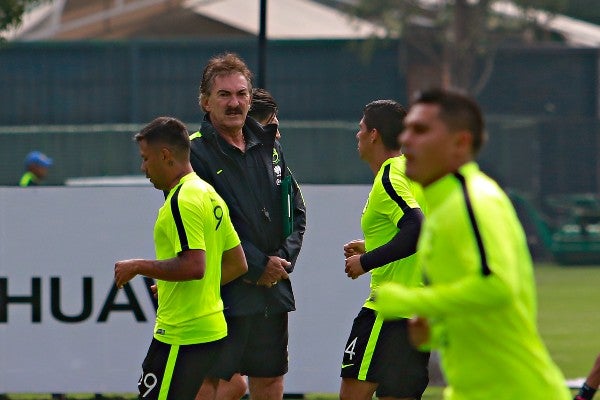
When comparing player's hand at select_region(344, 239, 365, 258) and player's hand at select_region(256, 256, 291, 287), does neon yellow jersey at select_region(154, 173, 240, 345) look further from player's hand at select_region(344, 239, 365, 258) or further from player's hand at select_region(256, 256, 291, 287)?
player's hand at select_region(344, 239, 365, 258)

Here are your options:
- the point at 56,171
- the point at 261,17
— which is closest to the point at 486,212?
the point at 261,17

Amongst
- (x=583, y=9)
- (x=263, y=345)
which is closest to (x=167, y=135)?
(x=263, y=345)

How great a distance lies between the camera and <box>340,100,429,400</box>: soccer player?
688 cm

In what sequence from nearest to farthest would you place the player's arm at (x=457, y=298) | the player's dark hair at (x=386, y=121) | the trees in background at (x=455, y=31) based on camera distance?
the player's arm at (x=457, y=298), the player's dark hair at (x=386, y=121), the trees in background at (x=455, y=31)

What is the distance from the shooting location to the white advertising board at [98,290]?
9797 mm

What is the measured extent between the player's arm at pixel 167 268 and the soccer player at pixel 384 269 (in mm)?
956

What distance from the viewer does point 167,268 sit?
6.12 meters

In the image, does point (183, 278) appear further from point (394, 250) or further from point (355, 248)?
point (355, 248)

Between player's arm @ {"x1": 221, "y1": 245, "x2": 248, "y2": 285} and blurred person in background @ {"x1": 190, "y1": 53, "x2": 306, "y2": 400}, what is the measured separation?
1.15ft

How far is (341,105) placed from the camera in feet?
112

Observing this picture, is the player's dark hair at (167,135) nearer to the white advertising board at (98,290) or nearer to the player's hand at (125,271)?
the player's hand at (125,271)

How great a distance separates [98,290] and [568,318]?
832 cm

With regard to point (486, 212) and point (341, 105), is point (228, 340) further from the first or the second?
point (341, 105)

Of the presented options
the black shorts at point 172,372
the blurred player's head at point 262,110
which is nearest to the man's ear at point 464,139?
the black shorts at point 172,372
